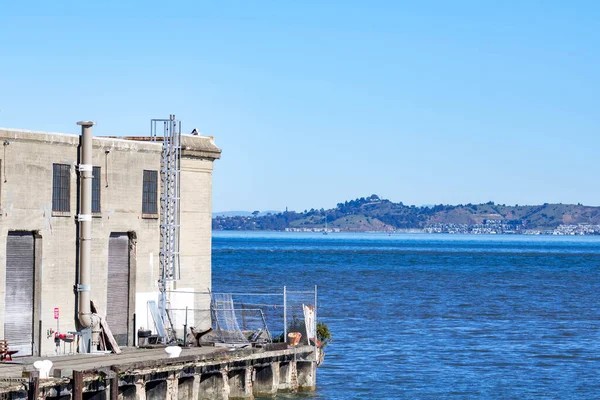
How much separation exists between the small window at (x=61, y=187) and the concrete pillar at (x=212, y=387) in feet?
19.9

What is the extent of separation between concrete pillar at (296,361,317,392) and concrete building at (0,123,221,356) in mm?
3658

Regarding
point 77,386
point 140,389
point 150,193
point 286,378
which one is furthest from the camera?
point 150,193

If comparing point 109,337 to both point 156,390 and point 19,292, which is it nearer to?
point 19,292

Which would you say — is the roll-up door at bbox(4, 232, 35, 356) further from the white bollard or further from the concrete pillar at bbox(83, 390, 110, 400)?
the white bollard

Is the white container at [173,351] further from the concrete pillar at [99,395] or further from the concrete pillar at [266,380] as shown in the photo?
the concrete pillar at [266,380]

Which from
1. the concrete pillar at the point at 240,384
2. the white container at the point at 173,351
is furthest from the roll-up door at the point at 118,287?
the white container at the point at 173,351

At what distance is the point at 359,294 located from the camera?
98.0 m

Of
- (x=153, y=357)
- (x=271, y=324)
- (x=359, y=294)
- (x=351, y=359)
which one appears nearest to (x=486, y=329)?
(x=271, y=324)

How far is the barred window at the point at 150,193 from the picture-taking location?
3803 centimetres

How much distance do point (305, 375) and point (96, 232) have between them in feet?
24.6

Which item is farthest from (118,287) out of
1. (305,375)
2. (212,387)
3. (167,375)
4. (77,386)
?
(77,386)

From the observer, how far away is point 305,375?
37562 mm

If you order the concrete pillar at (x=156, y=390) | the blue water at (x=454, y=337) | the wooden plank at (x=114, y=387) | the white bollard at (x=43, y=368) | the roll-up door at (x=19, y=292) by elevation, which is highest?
the roll-up door at (x=19, y=292)

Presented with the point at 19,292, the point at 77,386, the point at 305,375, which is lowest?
the point at 305,375
